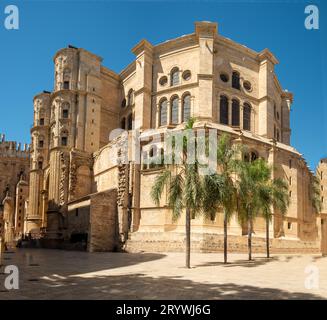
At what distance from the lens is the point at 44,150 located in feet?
174

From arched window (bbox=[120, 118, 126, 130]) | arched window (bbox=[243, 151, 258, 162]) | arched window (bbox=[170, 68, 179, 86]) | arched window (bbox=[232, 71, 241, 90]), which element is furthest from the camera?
arched window (bbox=[120, 118, 126, 130])

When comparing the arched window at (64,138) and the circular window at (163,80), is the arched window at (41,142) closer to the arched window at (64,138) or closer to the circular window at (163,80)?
the arched window at (64,138)

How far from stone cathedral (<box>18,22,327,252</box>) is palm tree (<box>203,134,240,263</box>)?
7.68m

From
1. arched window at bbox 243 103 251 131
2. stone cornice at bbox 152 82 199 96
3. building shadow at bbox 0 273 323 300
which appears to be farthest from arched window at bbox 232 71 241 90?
building shadow at bbox 0 273 323 300

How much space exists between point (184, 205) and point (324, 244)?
96.1 feet

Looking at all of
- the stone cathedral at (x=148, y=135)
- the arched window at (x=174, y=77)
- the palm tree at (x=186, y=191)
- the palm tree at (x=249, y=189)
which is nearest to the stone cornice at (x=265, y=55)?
the stone cathedral at (x=148, y=135)

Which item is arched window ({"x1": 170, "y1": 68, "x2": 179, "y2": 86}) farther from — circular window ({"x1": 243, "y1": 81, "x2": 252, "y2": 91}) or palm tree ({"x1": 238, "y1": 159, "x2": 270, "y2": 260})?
palm tree ({"x1": 238, "y1": 159, "x2": 270, "y2": 260})

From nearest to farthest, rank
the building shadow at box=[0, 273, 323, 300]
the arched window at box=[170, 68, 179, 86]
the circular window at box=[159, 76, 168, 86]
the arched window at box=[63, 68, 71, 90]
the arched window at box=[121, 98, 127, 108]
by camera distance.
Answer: the building shadow at box=[0, 273, 323, 300], the arched window at box=[170, 68, 179, 86], the circular window at box=[159, 76, 168, 86], the arched window at box=[63, 68, 71, 90], the arched window at box=[121, 98, 127, 108]

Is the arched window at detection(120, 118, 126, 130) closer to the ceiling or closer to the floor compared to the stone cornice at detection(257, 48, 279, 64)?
closer to the floor

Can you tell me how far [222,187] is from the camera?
18.1 m

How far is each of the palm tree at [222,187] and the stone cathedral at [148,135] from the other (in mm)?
7676

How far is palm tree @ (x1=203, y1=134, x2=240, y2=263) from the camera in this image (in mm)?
17953

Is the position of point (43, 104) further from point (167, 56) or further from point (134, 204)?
point (134, 204)

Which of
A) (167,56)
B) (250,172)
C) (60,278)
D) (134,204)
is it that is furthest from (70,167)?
(60,278)
